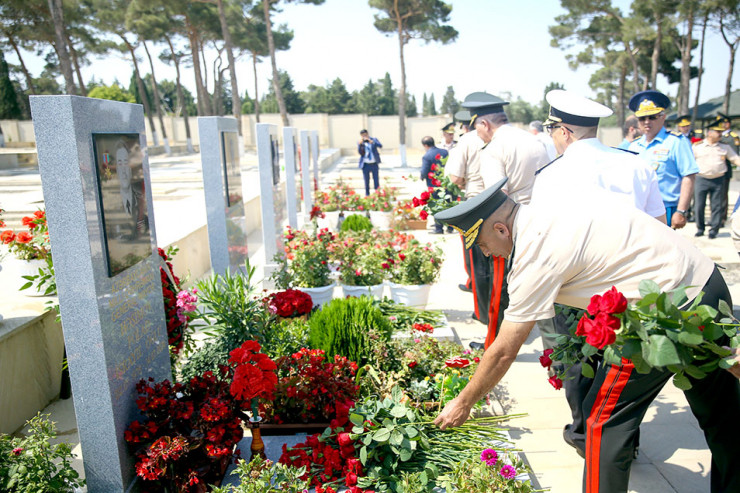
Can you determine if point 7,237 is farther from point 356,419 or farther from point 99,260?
point 356,419

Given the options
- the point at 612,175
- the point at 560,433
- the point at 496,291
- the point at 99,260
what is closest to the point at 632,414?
the point at 560,433

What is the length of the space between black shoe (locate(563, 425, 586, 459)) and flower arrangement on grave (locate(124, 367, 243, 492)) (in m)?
1.84

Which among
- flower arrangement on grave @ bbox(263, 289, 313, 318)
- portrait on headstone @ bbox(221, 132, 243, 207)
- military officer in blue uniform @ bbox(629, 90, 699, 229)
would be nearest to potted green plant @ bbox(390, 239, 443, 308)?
flower arrangement on grave @ bbox(263, 289, 313, 318)

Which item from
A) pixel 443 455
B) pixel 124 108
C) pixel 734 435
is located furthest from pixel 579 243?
pixel 124 108

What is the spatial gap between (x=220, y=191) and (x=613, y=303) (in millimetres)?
3824

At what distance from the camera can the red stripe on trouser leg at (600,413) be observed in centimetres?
207

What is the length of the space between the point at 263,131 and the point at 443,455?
14.9 feet

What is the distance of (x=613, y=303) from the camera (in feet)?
5.48

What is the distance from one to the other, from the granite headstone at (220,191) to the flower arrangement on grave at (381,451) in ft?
8.27

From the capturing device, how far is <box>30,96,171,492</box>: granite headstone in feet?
7.51

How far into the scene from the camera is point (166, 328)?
10.8 ft

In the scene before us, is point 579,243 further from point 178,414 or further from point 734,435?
point 178,414

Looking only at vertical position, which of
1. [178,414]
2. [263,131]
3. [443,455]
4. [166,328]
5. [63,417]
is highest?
[263,131]

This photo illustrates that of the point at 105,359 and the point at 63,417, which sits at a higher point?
the point at 105,359
